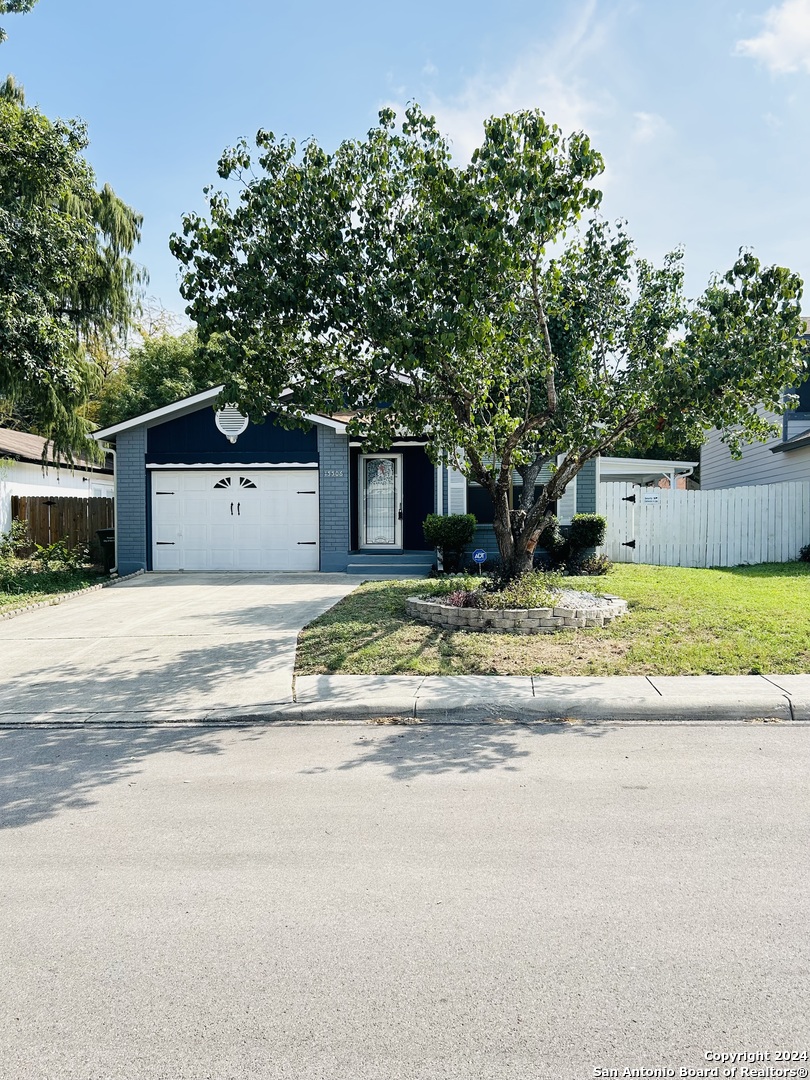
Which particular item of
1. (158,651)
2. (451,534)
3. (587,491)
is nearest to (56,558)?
(158,651)

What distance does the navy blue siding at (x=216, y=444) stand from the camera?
16859mm

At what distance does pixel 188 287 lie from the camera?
862 centimetres

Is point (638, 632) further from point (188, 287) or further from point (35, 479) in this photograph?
point (35, 479)

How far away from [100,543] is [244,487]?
3.65 metres

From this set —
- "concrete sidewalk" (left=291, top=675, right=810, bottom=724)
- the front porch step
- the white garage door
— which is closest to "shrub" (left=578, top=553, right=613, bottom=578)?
the front porch step

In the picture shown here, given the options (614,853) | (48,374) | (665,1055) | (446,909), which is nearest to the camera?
(665,1055)

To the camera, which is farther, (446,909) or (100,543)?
(100,543)

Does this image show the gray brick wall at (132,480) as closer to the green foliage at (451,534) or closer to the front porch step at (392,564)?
the front porch step at (392,564)

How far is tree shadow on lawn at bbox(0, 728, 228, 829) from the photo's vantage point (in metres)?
4.74

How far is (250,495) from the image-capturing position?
17.2m

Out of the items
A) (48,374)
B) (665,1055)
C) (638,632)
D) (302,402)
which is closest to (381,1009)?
(665,1055)

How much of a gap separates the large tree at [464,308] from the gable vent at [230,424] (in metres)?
6.94

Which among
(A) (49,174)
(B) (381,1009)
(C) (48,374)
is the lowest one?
(B) (381,1009)

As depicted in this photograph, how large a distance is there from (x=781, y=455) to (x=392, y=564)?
35.6 ft
